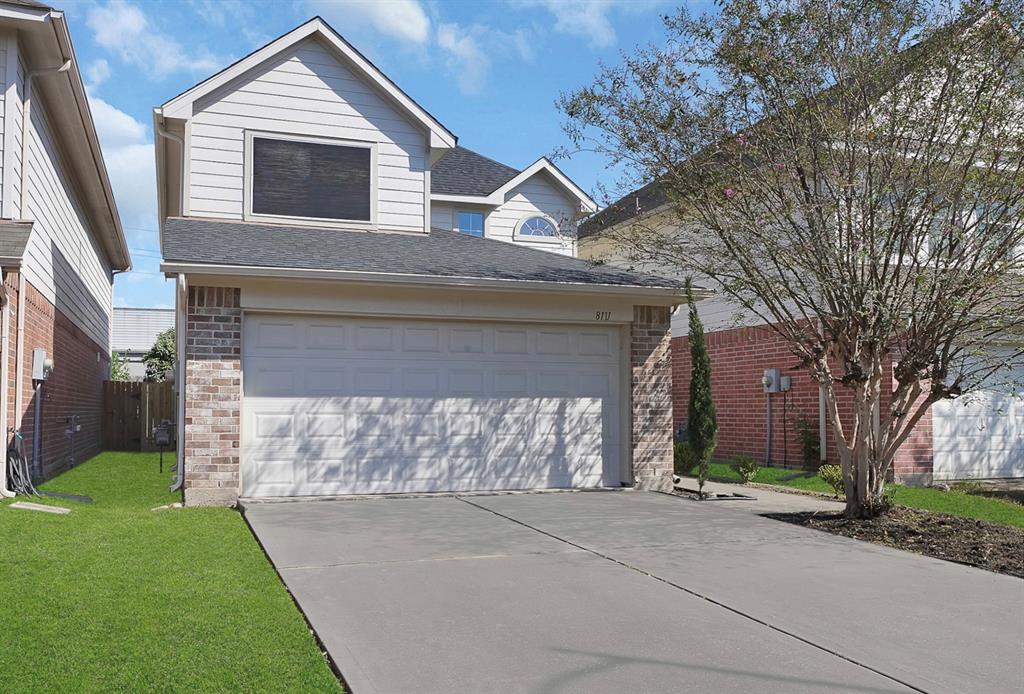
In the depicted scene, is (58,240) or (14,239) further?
(58,240)

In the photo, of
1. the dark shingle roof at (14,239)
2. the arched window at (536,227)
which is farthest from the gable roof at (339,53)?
the arched window at (536,227)

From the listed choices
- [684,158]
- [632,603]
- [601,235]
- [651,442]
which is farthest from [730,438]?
[632,603]

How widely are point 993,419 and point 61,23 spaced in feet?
50.5

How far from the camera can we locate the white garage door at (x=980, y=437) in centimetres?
1530

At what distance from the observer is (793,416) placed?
16.0 meters

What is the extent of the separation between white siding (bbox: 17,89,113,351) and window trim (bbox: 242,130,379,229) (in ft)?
8.98

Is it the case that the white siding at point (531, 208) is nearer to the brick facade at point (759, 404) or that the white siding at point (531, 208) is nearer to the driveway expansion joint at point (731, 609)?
the brick facade at point (759, 404)

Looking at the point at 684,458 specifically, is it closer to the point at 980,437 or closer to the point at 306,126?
the point at 980,437

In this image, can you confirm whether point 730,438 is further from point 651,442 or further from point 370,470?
point 370,470

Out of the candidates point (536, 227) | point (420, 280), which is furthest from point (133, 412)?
point (420, 280)

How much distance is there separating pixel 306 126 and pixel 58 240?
4.49 meters

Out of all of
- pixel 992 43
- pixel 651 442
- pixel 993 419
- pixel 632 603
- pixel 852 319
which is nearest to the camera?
pixel 632 603

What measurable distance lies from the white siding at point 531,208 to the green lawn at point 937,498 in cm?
848

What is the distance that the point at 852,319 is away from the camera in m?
9.49
